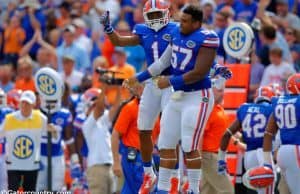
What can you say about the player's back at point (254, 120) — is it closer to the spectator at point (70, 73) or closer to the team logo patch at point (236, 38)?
the team logo patch at point (236, 38)

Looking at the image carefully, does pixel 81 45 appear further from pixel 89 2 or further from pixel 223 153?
pixel 223 153

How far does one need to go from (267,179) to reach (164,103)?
5.24 feet

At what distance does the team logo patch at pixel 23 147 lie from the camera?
15.6 meters

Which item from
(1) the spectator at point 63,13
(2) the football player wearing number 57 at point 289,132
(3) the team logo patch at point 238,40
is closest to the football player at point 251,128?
(2) the football player wearing number 57 at point 289,132

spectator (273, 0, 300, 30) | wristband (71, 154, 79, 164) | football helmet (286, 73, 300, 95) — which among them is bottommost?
wristband (71, 154, 79, 164)

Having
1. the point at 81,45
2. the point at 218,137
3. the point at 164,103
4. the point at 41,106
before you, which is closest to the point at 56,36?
the point at 81,45

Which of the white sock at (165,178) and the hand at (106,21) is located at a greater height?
the hand at (106,21)

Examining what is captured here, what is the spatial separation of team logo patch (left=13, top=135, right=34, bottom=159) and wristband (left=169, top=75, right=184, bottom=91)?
14.9ft

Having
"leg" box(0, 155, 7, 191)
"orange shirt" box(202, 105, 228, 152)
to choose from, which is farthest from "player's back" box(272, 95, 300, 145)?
"leg" box(0, 155, 7, 191)

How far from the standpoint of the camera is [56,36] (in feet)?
71.8

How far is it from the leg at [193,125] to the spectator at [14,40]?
10.8 m

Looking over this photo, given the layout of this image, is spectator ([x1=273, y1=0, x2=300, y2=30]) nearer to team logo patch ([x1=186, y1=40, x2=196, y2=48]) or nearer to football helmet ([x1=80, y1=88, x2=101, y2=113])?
football helmet ([x1=80, y1=88, x2=101, y2=113])

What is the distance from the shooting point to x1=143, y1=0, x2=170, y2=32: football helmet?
40.3 ft

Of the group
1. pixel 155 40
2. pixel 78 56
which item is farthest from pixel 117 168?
pixel 78 56
